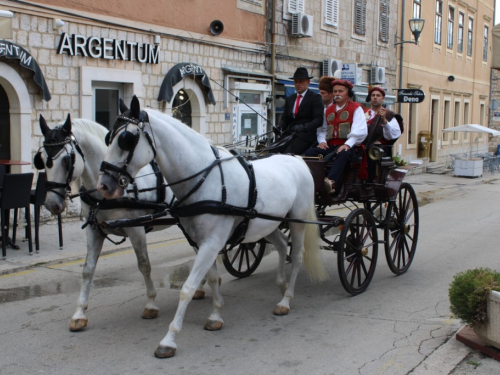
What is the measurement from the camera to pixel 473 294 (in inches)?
190

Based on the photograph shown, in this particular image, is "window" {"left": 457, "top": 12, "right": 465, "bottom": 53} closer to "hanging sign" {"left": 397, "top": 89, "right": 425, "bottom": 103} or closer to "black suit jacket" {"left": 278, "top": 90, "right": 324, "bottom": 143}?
"hanging sign" {"left": 397, "top": 89, "right": 425, "bottom": 103}

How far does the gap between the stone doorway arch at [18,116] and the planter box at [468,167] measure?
18.7 m

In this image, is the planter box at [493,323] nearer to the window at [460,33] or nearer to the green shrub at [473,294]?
the green shrub at [473,294]

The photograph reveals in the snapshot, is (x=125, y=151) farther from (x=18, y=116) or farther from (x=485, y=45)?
(x=485, y=45)

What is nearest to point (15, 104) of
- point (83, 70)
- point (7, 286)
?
point (83, 70)

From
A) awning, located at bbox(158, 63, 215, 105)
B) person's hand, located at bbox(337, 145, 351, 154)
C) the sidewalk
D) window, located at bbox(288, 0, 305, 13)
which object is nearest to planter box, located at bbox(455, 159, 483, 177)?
window, located at bbox(288, 0, 305, 13)

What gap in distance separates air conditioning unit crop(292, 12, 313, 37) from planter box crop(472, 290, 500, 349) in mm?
13719

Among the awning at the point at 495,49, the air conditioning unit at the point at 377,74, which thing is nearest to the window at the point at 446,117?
the awning at the point at 495,49

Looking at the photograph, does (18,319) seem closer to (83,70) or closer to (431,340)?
(431,340)

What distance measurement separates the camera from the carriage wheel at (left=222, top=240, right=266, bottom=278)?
7097 millimetres

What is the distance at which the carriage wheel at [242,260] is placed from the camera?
7.10 meters

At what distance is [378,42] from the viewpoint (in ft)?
75.7

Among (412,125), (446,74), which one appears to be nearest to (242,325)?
(412,125)

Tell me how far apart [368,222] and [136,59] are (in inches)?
301
